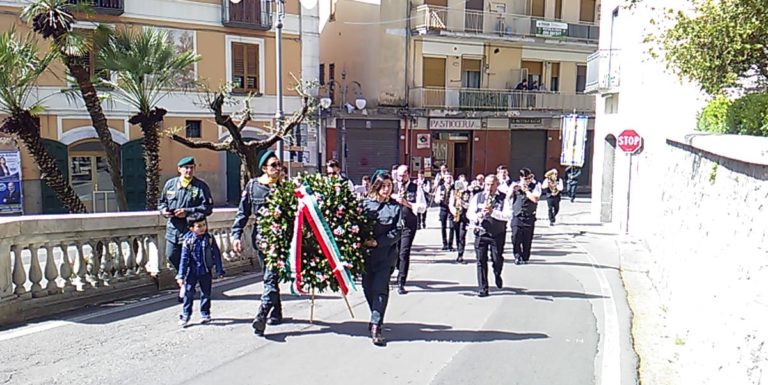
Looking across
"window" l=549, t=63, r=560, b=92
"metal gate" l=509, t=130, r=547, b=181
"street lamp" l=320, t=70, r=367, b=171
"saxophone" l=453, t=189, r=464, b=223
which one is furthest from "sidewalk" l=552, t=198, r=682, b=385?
"window" l=549, t=63, r=560, b=92

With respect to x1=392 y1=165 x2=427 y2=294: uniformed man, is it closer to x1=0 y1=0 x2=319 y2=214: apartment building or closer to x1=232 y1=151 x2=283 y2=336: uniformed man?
x1=232 y1=151 x2=283 y2=336: uniformed man

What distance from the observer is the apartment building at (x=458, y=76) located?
29.2 meters

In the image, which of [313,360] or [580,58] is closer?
[313,360]

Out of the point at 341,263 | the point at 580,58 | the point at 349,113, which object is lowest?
the point at 341,263

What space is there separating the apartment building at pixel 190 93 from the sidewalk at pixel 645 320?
10908 millimetres

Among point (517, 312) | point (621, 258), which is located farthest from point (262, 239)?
point (621, 258)

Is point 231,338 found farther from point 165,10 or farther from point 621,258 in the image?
point 165,10

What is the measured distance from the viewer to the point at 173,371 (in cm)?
568

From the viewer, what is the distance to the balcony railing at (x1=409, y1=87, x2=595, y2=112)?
29.5m

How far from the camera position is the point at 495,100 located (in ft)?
102

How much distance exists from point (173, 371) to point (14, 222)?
267cm

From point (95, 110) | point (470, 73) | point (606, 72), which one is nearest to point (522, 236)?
point (95, 110)

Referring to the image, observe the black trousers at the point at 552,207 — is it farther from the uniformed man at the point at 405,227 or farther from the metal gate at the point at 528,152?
the metal gate at the point at 528,152

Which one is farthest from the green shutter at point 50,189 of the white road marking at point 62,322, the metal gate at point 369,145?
the white road marking at point 62,322
